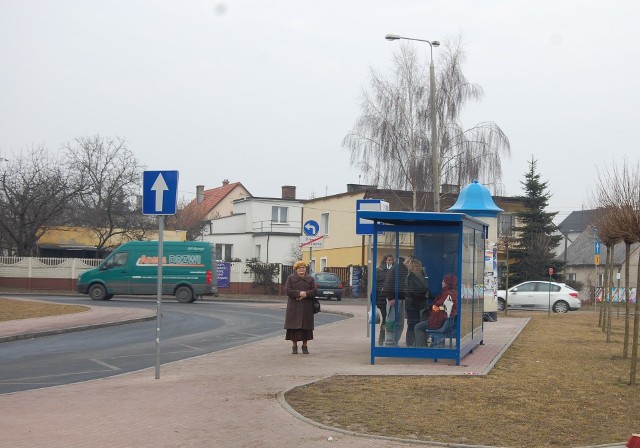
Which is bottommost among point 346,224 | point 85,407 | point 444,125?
point 85,407

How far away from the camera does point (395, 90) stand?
47531mm

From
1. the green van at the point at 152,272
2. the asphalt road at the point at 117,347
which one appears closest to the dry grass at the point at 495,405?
the asphalt road at the point at 117,347

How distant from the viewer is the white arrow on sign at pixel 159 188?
1296 centimetres

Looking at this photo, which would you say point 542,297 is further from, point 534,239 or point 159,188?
point 159,188

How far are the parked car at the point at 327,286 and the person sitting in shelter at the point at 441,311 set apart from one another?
99.3 feet

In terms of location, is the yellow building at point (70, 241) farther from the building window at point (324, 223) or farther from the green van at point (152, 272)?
the green van at point (152, 272)

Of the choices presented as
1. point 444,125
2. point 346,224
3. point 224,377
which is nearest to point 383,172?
point 444,125

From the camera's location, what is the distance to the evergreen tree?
55500mm

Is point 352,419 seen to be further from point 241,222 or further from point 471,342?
point 241,222

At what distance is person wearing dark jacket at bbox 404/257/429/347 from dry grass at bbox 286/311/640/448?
1516 mm

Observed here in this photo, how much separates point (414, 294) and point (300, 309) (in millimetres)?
2451

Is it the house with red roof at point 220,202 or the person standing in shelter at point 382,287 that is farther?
the house with red roof at point 220,202

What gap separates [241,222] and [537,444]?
220 ft

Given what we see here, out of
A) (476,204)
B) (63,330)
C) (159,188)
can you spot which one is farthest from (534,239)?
(159,188)
